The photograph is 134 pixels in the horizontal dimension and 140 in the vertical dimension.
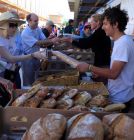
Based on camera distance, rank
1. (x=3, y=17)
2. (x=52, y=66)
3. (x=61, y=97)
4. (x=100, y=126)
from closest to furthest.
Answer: (x=100, y=126) → (x=61, y=97) → (x=3, y=17) → (x=52, y=66)

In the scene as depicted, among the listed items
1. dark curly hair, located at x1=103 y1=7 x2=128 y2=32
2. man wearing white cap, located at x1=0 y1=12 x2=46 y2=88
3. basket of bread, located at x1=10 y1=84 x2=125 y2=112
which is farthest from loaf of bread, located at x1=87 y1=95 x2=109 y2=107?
man wearing white cap, located at x1=0 y1=12 x2=46 y2=88

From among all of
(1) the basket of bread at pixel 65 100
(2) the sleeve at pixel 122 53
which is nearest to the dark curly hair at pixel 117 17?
(2) the sleeve at pixel 122 53

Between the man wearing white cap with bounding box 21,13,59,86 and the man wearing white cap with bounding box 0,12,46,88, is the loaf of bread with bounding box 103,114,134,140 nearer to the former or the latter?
the man wearing white cap with bounding box 0,12,46,88

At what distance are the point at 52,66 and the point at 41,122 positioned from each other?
314 cm

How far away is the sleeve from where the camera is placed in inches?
98.9

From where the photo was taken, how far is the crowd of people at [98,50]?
2566mm

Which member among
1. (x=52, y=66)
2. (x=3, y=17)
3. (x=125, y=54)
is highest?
(x=3, y=17)

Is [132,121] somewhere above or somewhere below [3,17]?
below

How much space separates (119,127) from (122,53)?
3.48 ft

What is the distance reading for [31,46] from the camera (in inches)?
228

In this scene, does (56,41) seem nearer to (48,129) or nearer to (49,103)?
(49,103)

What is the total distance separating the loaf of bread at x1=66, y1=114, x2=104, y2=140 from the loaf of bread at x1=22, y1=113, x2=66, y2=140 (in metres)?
0.04

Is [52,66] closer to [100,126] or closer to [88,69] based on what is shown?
[88,69]

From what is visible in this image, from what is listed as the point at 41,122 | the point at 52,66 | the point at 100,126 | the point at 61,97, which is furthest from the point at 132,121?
the point at 52,66
